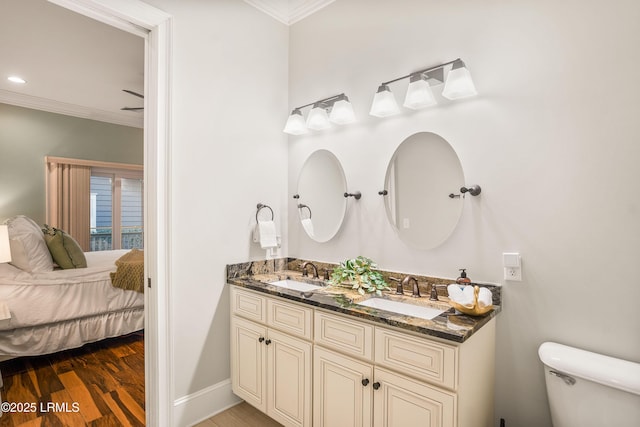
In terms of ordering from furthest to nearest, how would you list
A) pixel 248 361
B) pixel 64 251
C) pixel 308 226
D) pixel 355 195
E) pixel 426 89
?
pixel 64 251 < pixel 308 226 < pixel 355 195 < pixel 248 361 < pixel 426 89

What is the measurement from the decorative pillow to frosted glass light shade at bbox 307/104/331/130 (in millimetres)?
2771

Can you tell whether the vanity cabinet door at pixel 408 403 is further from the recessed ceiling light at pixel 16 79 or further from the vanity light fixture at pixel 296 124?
the recessed ceiling light at pixel 16 79

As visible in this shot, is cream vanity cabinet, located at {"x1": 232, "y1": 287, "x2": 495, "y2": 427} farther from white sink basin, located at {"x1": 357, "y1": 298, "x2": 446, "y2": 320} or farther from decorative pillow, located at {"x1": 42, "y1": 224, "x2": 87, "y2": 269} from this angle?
decorative pillow, located at {"x1": 42, "y1": 224, "x2": 87, "y2": 269}

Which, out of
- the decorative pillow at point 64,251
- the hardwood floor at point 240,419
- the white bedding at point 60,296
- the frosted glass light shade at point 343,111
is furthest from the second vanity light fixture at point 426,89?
the decorative pillow at point 64,251

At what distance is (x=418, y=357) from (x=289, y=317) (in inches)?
29.7

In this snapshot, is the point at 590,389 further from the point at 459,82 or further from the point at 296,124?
the point at 296,124

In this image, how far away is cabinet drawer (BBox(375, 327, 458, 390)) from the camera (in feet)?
4.18

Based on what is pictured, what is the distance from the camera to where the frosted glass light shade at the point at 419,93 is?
1.81 meters

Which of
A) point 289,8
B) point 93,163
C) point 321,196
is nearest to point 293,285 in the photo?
point 321,196

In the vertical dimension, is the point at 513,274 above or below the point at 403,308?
above

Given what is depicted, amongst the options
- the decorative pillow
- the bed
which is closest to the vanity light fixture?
the bed

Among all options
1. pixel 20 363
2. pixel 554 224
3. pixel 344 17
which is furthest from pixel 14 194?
pixel 554 224

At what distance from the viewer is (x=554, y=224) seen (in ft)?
4.99

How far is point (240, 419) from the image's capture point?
83.7 inches
